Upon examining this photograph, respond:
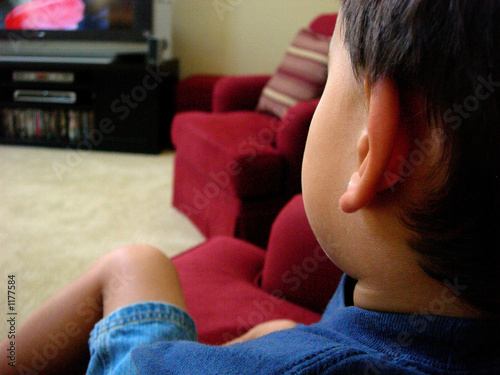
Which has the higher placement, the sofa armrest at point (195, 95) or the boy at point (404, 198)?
the boy at point (404, 198)

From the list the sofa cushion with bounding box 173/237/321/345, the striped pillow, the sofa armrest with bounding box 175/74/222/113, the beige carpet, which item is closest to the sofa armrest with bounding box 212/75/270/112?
the striped pillow

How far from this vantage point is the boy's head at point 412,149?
1.18ft

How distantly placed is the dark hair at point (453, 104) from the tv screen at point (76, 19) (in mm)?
3021

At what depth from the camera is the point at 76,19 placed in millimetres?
3229

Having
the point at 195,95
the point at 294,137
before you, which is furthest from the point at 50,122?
the point at 294,137

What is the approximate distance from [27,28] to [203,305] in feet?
9.49

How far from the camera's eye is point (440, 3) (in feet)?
1.17

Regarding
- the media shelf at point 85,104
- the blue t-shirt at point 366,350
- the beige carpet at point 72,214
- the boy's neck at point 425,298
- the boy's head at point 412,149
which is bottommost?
the beige carpet at point 72,214

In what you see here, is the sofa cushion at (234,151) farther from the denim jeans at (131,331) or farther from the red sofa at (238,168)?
the denim jeans at (131,331)

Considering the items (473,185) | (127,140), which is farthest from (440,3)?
(127,140)

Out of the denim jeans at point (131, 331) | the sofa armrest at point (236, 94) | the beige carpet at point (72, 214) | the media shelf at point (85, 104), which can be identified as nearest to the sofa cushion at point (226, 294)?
the denim jeans at point (131, 331)

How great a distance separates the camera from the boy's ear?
1.28 feet

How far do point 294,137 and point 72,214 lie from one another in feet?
3.38

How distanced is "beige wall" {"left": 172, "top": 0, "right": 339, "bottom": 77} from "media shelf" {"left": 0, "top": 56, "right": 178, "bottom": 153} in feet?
1.65
